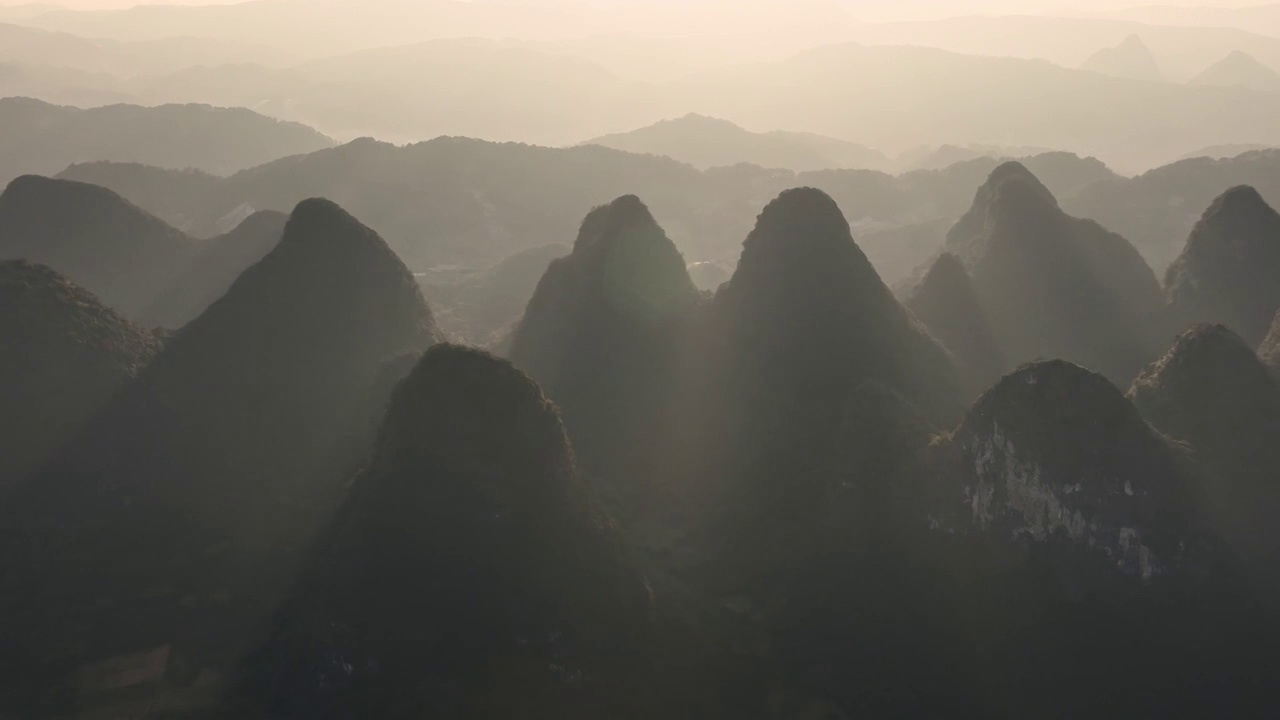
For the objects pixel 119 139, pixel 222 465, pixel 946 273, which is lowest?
pixel 222 465

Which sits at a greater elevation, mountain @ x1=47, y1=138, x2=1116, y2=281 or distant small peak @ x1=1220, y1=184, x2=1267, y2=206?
distant small peak @ x1=1220, y1=184, x2=1267, y2=206

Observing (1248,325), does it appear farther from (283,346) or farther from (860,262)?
(283,346)

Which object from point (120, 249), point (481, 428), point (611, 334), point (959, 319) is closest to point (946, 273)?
point (959, 319)

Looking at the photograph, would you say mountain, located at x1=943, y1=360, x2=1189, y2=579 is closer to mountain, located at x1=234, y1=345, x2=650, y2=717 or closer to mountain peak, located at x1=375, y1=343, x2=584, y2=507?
mountain, located at x1=234, y1=345, x2=650, y2=717

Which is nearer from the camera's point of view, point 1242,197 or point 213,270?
point 1242,197

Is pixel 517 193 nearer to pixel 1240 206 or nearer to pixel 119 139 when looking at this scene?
pixel 119 139

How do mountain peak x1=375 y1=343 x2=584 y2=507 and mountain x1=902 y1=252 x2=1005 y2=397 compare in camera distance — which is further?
mountain x1=902 y1=252 x2=1005 y2=397

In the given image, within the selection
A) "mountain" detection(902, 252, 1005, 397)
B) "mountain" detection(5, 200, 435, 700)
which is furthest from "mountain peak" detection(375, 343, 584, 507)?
"mountain" detection(902, 252, 1005, 397)
